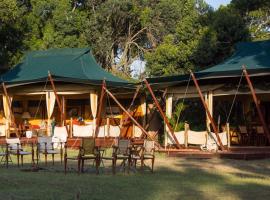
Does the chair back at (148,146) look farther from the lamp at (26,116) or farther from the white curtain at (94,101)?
the lamp at (26,116)

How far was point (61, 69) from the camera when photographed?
23.5 metres

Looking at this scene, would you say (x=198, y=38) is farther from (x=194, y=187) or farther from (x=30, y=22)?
(x=194, y=187)

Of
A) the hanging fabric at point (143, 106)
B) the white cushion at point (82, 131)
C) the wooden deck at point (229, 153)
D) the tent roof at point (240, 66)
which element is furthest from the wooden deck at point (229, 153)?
the hanging fabric at point (143, 106)

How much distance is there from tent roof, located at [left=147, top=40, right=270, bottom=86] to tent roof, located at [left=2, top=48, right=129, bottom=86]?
3.08 meters

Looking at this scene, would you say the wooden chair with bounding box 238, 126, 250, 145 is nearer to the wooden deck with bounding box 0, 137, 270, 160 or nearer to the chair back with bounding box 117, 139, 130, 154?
the wooden deck with bounding box 0, 137, 270, 160

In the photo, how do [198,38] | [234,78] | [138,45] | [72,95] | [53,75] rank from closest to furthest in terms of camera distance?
[234,78] < [53,75] < [72,95] < [198,38] < [138,45]

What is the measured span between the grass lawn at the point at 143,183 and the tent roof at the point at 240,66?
4.22 m

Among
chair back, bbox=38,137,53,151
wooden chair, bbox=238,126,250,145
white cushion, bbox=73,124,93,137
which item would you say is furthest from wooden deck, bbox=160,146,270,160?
chair back, bbox=38,137,53,151

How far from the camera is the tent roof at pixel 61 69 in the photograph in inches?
850

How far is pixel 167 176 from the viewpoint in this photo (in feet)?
38.2

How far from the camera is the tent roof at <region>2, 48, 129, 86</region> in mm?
21594

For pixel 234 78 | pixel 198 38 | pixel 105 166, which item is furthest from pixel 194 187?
pixel 198 38

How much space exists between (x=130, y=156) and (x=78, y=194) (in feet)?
12.7

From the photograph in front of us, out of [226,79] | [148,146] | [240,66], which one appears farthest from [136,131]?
[148,146]
